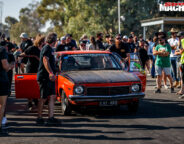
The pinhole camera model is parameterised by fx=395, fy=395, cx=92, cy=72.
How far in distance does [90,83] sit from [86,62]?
1368 millimetres

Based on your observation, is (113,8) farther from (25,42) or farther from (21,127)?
(21,127)

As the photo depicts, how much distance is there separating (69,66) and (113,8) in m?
40.1

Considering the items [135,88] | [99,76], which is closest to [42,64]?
[99,76]

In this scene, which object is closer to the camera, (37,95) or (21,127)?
(21,127)

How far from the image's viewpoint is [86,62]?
9891mm

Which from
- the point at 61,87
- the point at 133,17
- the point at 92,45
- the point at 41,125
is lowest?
the point at 41,125

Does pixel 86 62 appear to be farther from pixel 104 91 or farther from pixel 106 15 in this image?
pixel 106 15

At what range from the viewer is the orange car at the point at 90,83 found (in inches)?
340

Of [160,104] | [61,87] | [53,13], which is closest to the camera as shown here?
Result: [61,87]

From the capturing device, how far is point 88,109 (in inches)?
393

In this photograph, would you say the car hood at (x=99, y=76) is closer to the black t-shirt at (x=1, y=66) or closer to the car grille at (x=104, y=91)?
the car grille at (x=104, y=91)

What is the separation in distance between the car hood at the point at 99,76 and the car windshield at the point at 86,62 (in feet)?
1.06

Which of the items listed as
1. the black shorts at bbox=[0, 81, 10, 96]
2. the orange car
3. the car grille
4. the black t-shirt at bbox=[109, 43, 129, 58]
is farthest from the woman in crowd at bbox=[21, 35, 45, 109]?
the black t-shirt at bbox=[109, 43, 129, 58]

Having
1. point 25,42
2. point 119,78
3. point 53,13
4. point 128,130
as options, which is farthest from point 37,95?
point 53,13
